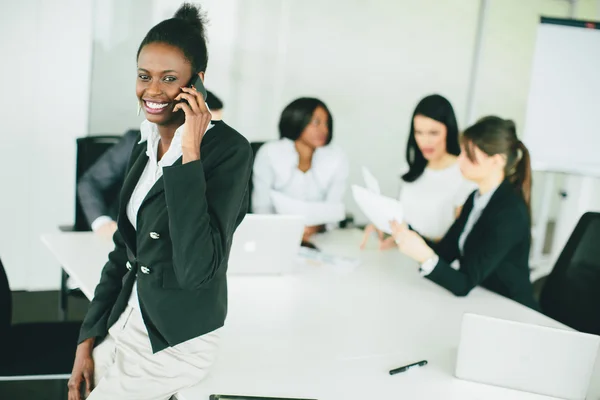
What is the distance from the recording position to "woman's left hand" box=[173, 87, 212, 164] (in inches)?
Result: 50.4

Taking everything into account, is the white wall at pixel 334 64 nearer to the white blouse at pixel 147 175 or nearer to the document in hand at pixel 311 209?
the document in hand at pixel 311 209

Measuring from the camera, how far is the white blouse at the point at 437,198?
Result: 321 centimetres

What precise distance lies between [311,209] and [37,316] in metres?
1.78

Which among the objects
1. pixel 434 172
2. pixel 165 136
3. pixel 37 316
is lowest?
pixel 37 316

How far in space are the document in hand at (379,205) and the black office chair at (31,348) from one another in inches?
44.2

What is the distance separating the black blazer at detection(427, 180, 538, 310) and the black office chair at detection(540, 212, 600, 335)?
0.30ft

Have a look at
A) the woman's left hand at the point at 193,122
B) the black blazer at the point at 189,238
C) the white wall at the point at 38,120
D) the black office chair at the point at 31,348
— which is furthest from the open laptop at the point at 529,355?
the white wall at the point at 38,120

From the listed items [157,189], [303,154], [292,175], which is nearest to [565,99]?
[303,154]

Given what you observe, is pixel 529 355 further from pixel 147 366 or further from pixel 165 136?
pixel 165 136

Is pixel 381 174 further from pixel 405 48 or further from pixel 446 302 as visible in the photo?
pixel 446 302

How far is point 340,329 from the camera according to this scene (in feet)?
6.35

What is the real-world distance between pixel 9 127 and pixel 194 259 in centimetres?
305

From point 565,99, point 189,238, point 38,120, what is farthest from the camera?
point 565,99

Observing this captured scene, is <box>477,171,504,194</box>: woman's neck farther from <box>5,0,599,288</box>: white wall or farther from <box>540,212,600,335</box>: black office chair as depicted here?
<box>5,0,599,288</box>: white wall
